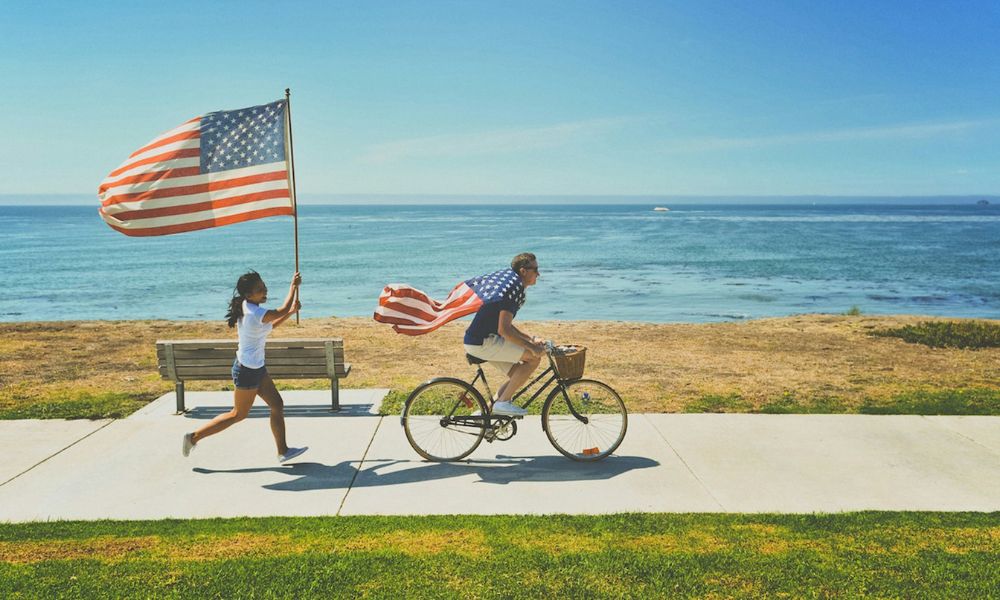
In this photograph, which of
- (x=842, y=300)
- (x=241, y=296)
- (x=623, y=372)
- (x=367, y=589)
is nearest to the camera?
(x=367, y=589)

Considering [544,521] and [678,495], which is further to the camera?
[678,495]

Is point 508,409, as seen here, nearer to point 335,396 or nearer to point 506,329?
point 506,329

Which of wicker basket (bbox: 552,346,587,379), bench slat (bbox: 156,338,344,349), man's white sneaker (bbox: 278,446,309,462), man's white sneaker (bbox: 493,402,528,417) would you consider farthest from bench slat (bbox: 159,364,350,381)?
wicker basket (bbox: 552,346,587,379)

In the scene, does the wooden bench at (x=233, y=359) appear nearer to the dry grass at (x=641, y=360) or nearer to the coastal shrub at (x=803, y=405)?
the dry grass at (x=641, y=360)

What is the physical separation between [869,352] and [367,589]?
1105cm

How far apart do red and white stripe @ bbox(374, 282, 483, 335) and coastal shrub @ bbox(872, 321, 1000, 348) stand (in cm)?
1029

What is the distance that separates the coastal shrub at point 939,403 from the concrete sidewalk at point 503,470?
0.42 meters

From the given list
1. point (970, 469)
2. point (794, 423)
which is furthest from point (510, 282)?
point (970, 469)

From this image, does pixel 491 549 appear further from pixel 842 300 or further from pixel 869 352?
pixel 842 300

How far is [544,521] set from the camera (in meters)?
5.09

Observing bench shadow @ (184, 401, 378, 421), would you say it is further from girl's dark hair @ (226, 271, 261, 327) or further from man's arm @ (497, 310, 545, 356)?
man's arm @ (497, 310, 545, 356)

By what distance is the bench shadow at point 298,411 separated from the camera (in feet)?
26.2

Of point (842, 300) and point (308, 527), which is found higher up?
point (308, 527)

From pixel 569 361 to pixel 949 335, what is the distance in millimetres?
10528
